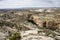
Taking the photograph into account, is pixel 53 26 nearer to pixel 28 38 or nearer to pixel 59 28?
pixel 59 28

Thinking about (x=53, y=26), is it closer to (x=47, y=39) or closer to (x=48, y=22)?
(x=48, y=22)

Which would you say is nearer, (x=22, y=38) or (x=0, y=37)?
(x=22, y=38)

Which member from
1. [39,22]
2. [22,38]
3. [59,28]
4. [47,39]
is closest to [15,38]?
[22,38]

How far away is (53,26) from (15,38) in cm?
1069

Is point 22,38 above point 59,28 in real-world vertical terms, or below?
above

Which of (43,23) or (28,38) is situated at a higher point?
(28,38)

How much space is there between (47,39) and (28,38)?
185cm

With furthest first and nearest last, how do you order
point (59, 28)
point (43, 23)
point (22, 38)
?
point (43, 23)
point (59, 28)
point (22, 38)

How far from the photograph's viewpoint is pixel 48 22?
2739cm

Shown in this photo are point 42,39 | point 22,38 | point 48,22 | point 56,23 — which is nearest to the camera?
point 42,39

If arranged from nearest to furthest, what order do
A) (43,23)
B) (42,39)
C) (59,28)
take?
(42,39) < (59,28) < (43,23)

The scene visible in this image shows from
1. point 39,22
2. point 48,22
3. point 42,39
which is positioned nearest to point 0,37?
point 42,39

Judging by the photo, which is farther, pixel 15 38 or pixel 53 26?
pixel 53 26

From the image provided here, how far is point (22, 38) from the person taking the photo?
15.7 meters
